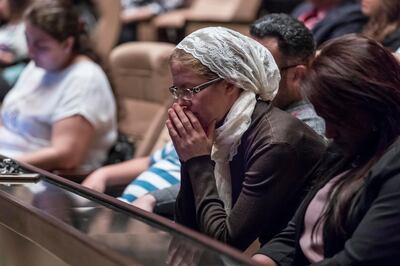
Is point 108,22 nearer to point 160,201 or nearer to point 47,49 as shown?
point 47,49

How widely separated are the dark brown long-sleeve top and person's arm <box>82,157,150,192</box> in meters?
0.97

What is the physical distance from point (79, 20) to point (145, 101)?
0.86 metres

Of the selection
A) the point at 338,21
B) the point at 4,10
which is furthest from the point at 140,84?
the point at 338,21

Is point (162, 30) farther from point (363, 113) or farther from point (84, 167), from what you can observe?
point (363, 113)

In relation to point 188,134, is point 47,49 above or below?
below

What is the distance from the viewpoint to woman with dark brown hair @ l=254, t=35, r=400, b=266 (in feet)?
4.69

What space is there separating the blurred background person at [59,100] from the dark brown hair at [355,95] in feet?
5.15

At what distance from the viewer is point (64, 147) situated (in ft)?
9.83

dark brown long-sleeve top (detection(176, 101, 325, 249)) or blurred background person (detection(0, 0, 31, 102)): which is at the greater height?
dark brown long-sleeve top (detection(176, 101, 325, 249))

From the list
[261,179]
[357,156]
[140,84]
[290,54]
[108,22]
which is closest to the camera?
[357,156]

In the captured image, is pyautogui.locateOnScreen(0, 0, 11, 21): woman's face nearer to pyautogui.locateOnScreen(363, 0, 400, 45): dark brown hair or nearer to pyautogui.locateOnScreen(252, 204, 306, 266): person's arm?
pyautogui.locateOnScreen(363, 0, 400, 45): dark brown hair

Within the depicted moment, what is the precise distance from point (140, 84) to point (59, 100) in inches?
38.9

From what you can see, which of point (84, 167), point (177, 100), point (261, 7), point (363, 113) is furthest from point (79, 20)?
point (261, 7)

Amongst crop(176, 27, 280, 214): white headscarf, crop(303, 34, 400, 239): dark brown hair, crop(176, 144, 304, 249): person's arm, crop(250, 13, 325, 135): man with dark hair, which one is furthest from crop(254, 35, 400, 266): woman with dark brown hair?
crop(250, 13, 325, 135): man with dark hair
